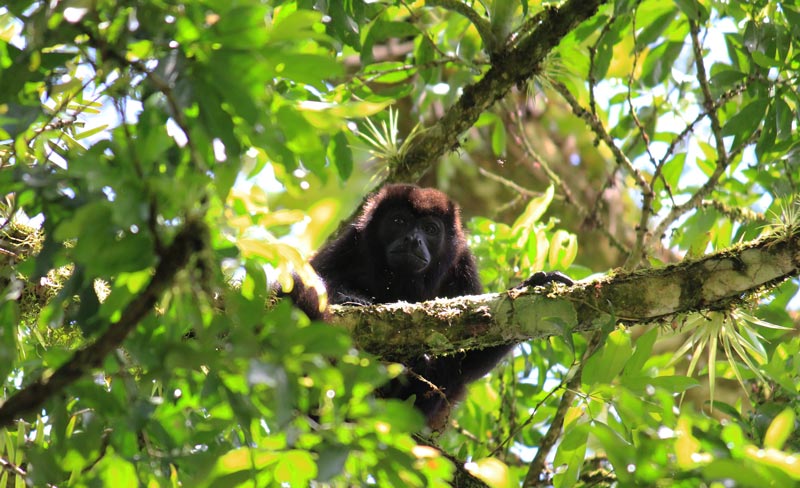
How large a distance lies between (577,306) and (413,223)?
2.04 meters

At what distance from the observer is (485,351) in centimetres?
412

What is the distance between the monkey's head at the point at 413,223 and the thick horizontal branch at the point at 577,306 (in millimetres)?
1445

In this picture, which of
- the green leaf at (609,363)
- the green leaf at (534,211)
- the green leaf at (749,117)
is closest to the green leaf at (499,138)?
the green leaf at (534,211)

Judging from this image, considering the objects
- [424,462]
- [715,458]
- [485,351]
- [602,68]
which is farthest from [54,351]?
[602,68]

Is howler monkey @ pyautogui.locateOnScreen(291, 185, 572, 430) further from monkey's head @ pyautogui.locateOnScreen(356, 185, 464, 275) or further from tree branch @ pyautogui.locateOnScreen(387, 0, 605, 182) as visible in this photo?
tree branch @ pyautogui.locateOnScreen(387, 0, 605, 182)

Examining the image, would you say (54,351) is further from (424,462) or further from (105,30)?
(424,462)

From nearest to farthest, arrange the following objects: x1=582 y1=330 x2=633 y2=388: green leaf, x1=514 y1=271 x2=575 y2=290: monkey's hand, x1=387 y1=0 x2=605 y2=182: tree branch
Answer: x1=582 y1=330 x2=633 y2=388: green leaf, x1=514 y1=271 x2=575 y2=290: monkey's hand, x1=387 y1=0 x2=605 y2=182: tree branch

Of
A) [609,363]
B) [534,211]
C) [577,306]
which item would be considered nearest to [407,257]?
[534,211]

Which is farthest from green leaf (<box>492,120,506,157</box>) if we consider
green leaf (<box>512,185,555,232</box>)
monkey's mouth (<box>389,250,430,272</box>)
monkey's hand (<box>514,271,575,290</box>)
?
monkey's hand (<box>514,271,575,290</box>)

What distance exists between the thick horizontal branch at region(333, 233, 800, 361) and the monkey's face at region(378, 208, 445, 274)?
52.6 inches

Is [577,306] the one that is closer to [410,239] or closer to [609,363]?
[609,363]

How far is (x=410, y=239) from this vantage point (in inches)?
184

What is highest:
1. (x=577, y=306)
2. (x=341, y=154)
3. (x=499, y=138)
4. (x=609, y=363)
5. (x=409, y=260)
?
(x=499, y=138)

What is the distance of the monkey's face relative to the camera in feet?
15.2
